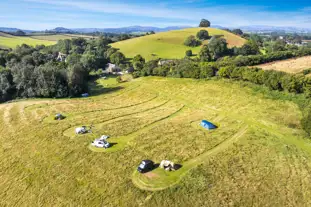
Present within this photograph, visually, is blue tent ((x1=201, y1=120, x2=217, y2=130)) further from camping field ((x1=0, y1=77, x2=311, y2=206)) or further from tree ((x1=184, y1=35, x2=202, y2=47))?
tree ((x1=184, y1=35, x2=202, y2=47))

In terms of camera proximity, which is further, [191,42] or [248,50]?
[191,42]

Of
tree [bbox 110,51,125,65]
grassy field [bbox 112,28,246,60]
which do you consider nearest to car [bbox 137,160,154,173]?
tree [bbox 110,51,125,65]

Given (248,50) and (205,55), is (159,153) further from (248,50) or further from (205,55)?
(248,50)

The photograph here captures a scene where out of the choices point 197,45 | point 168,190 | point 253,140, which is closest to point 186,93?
point 253,140

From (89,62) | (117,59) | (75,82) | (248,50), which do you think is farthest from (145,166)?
(248,50)

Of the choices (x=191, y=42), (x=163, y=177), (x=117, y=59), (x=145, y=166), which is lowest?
(x=163, y=177)

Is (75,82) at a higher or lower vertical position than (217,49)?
lower

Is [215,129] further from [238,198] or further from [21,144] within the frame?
[21,144]
